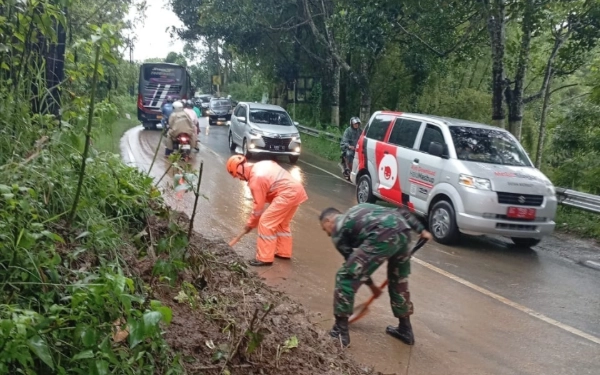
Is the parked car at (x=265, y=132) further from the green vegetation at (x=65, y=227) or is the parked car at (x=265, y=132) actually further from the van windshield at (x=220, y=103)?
the van windshield at (x=220, y=103)

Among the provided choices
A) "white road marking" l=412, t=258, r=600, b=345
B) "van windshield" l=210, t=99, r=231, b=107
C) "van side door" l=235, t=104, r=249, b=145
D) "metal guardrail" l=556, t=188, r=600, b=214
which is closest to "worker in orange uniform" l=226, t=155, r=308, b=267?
"white road marking" l=412, t=258, r=600, b=345

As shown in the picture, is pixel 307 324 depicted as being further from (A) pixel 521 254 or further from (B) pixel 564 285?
(A) pixel 521 254

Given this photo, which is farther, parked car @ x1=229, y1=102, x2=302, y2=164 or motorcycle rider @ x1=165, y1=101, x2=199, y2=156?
parked car @ x1=229, y1=102, x2=302, y2=164

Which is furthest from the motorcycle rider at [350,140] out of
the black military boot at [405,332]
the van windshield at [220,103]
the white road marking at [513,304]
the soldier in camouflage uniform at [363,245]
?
the van windshield at [220,103]

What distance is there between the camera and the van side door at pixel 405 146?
10133mm

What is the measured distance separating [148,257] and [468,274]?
4.50m

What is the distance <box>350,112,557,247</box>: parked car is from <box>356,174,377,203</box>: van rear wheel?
18 cm

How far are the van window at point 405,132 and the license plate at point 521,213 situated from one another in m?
2.23

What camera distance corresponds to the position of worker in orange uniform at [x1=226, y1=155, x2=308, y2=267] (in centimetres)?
700

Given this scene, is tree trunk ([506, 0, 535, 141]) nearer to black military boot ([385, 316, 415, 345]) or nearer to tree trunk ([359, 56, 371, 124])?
tree trunk ([359, 56, 371, 124])

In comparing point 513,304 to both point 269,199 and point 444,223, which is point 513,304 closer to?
point 444,223

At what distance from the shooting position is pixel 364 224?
4699 mm

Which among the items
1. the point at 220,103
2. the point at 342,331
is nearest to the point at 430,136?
the point at 342,331

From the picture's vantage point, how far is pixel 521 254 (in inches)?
354
